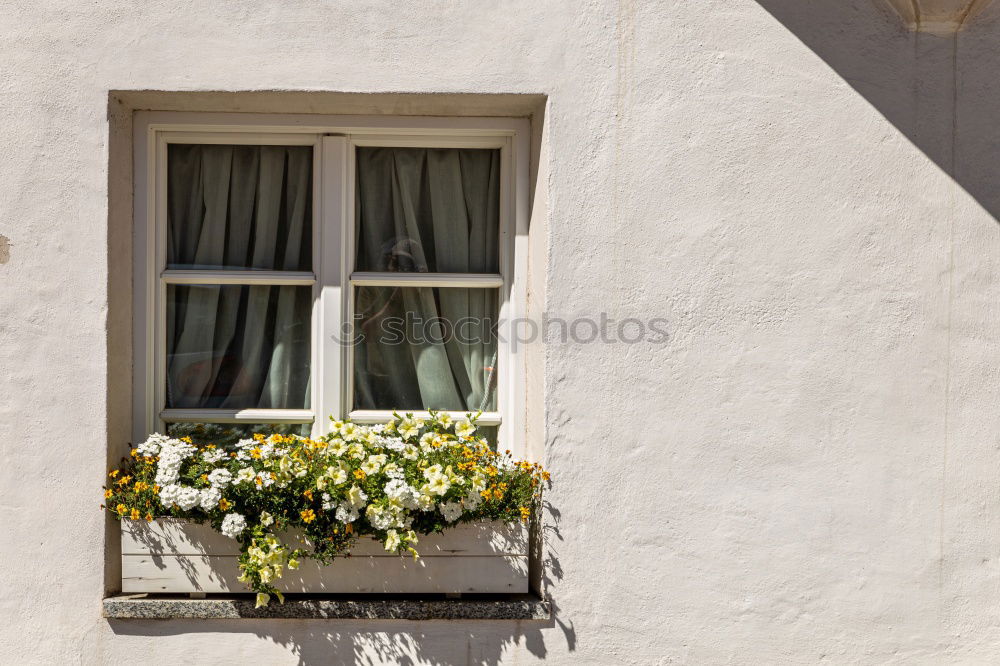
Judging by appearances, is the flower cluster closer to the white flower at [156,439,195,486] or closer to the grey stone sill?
the white flower at [156,439,195,486]

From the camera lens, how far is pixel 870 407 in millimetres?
3045

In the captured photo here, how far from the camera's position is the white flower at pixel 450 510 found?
9.43 feet

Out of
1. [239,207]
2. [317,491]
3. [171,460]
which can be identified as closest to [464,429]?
[317,491]

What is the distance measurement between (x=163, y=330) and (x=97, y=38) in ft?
3.86

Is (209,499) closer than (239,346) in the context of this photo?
Yes

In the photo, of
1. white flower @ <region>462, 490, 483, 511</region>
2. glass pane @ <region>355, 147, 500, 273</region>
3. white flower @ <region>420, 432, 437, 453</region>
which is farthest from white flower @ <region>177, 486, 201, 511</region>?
glass pane @ <region>355, 147, 500, 273</region>

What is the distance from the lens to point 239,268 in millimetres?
3346

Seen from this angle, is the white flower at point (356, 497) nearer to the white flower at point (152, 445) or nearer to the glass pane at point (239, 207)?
the white flower at point (152, 445)

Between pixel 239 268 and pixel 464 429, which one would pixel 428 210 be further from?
pixel 464 429

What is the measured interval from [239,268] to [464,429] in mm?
1227

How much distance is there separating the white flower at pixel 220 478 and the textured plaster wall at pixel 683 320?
540 mm

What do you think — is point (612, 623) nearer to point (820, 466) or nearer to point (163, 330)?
point (820, 466)

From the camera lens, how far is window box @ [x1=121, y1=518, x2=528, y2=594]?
2994 mm

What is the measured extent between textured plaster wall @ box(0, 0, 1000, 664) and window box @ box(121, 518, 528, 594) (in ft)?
0.51
